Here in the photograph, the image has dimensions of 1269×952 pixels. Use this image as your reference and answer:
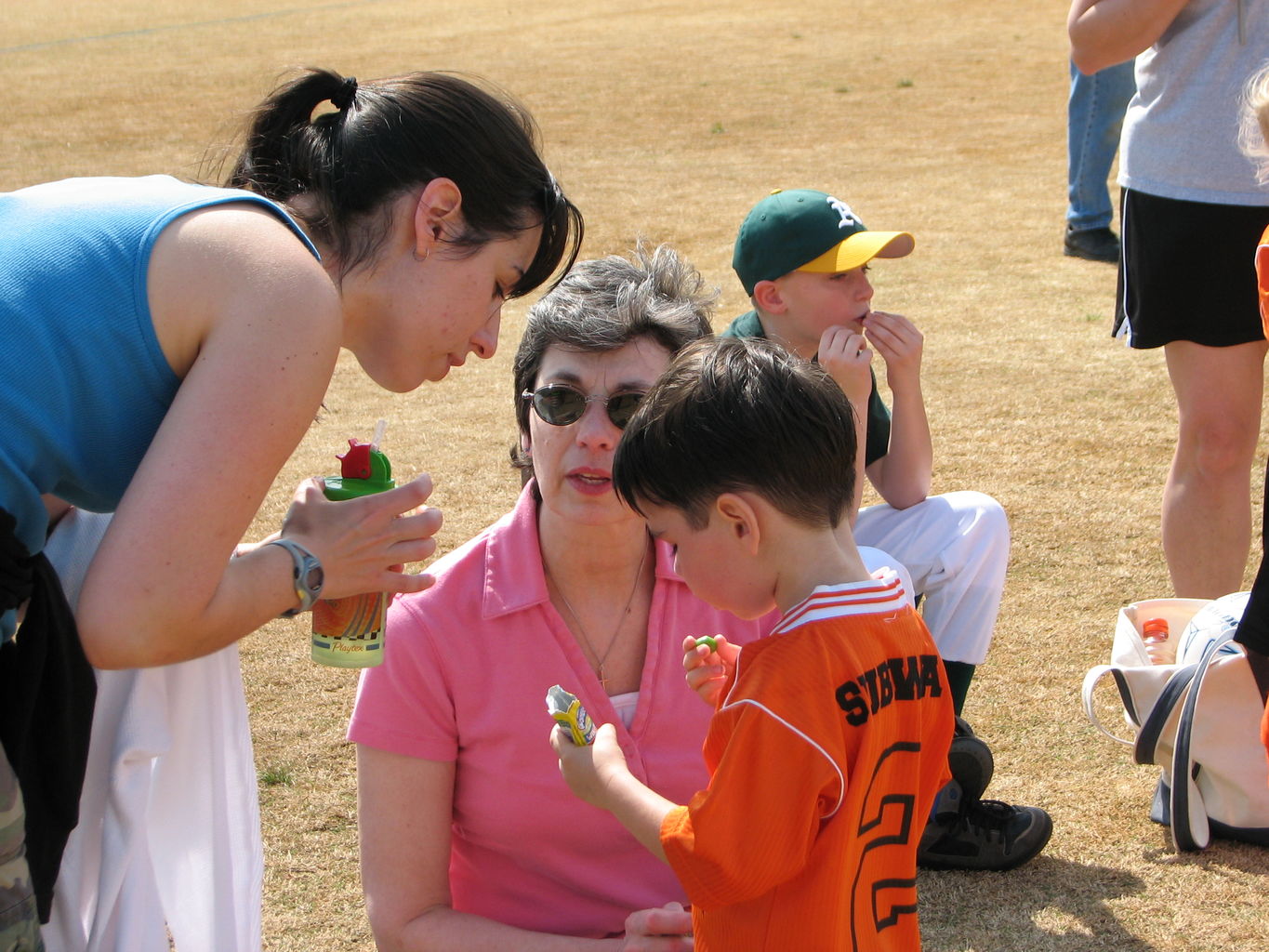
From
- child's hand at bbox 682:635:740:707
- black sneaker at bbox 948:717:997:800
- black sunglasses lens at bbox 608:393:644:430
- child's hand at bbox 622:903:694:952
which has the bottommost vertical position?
black sneaker at bbox 948:717:997:800

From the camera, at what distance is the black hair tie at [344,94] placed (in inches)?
81.8

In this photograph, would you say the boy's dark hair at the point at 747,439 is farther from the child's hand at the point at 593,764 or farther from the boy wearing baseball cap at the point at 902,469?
the boy wearing baseball cap at the point at 902,469

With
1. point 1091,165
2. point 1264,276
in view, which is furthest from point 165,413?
point 1091,165

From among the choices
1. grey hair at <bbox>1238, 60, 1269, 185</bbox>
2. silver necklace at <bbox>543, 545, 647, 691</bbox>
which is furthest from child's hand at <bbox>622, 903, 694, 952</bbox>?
grey hair at <bbox>1238, 60, 1269, 185</bbox>

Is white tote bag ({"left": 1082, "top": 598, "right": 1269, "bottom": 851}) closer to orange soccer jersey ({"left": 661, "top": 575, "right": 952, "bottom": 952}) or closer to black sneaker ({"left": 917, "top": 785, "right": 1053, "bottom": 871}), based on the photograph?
black sneaker ({"left": 917, "top": 785, "right": 1053, "bottom": 871})

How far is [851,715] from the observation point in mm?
1728

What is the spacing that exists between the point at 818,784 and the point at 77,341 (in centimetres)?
101

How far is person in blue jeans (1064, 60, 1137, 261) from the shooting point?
8.86m

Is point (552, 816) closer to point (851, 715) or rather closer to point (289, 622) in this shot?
point (851, 715)

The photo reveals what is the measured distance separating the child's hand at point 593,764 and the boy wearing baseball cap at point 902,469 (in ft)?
3.34

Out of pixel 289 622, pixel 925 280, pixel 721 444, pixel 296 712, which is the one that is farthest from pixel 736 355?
pixel 925 280

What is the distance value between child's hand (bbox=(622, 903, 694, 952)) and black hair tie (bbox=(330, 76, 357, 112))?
1.28m

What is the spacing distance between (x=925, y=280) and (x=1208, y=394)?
5055 millimetres

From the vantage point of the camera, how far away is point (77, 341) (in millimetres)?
1609
